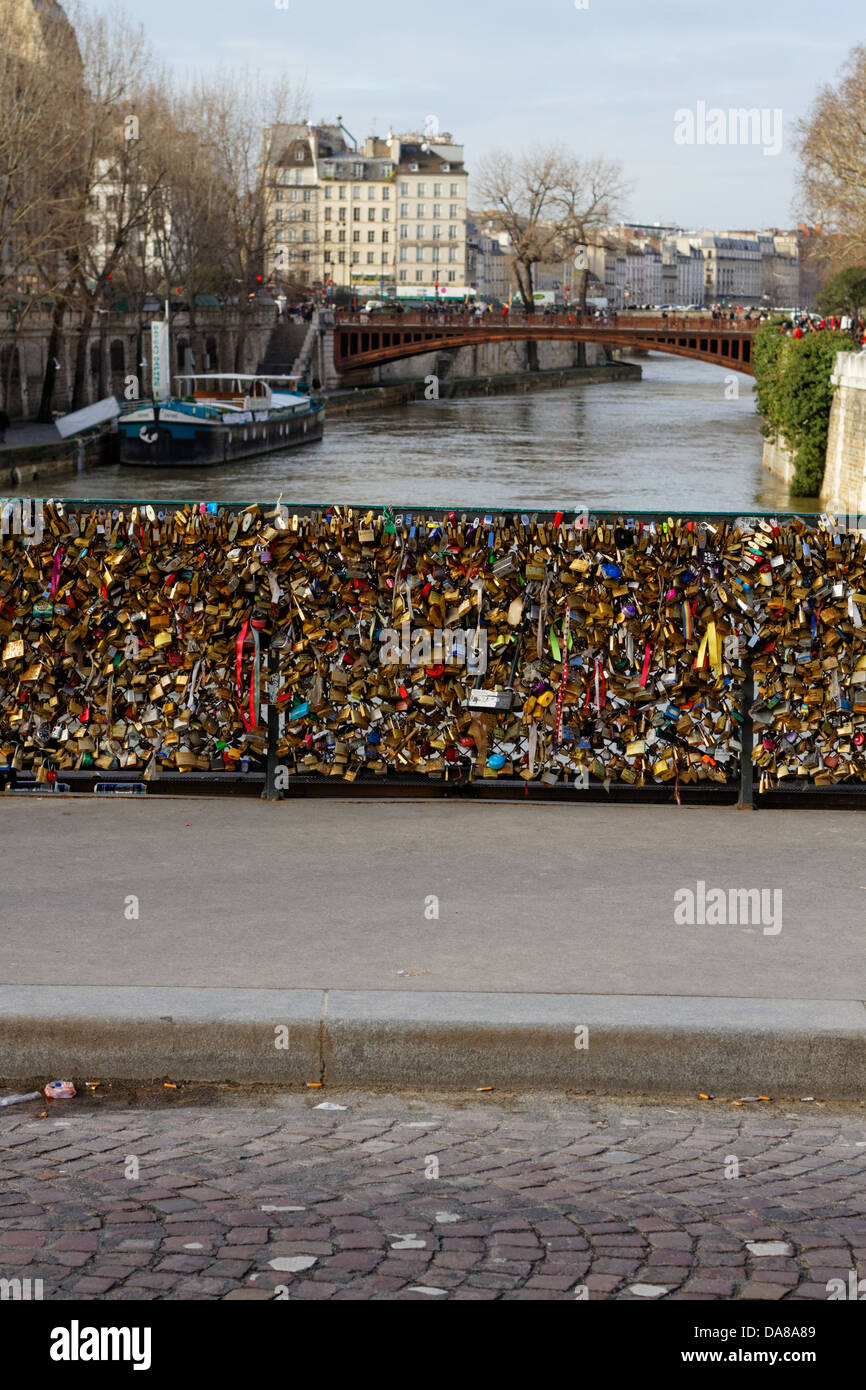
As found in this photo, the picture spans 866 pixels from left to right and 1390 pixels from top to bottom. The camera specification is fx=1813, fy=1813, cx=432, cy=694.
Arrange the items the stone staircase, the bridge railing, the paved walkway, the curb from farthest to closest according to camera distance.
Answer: the stone staircase → the bridge railing → the paved walkway → the curb

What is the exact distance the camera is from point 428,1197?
453 cm

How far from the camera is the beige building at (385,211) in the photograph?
6654 inches

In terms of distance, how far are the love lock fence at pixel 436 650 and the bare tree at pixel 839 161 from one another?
175 feet

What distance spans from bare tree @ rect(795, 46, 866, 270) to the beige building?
10509cm

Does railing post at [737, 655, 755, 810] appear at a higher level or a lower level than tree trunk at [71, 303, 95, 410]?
lower

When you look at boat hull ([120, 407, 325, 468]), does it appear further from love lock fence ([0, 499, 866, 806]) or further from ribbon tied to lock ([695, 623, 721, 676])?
ribbon tied to lock ([695, 623, 721, 676])

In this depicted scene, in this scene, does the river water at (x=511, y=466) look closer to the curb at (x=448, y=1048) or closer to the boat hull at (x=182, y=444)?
the boat hull at (x=182, y=444)

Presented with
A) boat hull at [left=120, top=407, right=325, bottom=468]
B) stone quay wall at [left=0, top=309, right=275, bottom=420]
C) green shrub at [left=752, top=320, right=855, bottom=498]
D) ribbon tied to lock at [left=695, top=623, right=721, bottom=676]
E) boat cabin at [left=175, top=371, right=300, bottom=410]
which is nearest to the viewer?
ribbon tied to lock at [left=695, top=623, right=721, bottom=676]

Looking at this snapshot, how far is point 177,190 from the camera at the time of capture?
66688 millimetres

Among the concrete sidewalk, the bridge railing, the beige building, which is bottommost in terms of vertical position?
the concrete sidewalk

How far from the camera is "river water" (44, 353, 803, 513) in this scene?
1823 inches

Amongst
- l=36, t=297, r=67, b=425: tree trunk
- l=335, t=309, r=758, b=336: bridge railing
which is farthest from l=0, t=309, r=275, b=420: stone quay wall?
l=335, t=309, r=758, b=336: bridge railing

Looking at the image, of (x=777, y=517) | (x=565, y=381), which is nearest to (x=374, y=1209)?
(x=777, y=517)

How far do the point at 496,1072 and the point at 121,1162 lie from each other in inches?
48.5
